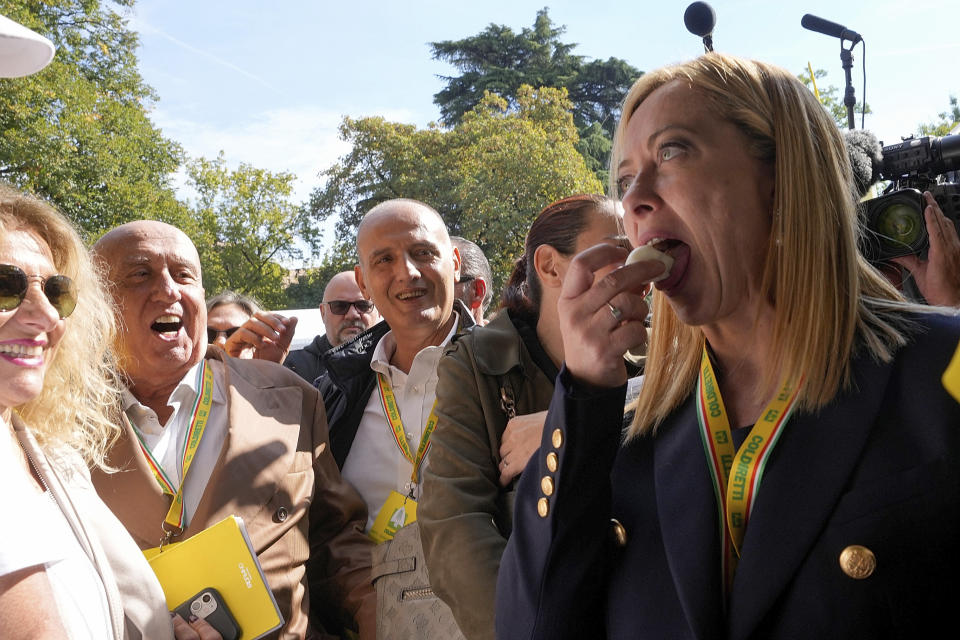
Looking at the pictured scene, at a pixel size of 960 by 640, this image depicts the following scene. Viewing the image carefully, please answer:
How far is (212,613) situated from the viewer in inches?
96.1

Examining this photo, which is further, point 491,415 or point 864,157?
point 864,157

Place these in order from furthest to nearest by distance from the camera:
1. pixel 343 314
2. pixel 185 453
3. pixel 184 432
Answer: pixel 343 314 → pixel 184 432 → pixel 185 453

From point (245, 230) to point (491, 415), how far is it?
3281cm

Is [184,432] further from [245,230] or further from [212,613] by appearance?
[245,230]

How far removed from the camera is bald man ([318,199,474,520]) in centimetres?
352

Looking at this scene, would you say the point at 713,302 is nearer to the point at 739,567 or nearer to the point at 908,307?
the point at 908,307

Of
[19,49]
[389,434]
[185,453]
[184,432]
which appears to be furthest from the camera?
[389,434]

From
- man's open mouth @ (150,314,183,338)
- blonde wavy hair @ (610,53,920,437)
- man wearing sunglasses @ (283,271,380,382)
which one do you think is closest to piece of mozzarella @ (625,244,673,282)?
blonde wavy hair @ (610,53,920,437)

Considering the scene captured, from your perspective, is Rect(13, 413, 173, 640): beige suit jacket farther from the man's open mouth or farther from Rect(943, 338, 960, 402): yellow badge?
Rect(943, 338, 960, 402): yellow badge

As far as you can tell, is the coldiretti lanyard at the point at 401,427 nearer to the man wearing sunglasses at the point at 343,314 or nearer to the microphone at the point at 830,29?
the man wearing sunglasses at the point at 343,314

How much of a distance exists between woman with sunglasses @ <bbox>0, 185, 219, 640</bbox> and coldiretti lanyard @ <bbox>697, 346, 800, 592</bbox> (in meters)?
1.46

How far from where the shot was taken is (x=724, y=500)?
1557 mm

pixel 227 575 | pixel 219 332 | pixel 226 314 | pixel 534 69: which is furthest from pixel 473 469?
pixel 534 69

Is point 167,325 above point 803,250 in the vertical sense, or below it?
below
